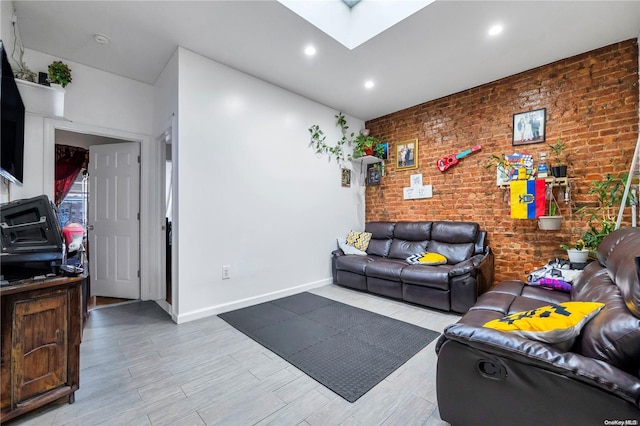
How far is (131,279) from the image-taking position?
347cm

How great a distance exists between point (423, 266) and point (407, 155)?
6.21 ft

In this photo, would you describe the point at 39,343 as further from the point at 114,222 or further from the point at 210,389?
the point at 114,222

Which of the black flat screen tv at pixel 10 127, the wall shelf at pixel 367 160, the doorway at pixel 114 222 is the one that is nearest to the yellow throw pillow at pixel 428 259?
the wall shelf at pixel 367 160

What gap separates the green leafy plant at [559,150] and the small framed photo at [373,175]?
231 cm

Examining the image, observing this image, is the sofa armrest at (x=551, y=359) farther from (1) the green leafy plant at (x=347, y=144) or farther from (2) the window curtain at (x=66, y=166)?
(2) the window curtain at (x=66, y=166)

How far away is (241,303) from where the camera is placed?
3164 mm

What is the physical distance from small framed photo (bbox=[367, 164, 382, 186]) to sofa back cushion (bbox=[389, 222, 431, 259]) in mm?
955

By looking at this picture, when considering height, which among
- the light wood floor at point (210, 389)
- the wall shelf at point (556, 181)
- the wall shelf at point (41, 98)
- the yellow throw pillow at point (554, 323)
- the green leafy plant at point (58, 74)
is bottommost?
the light wood floor at point (210, 389)

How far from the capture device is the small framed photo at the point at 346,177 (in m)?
4.51

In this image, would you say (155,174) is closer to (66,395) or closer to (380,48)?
(66,395)

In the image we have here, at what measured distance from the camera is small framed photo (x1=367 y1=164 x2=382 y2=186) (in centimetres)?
474

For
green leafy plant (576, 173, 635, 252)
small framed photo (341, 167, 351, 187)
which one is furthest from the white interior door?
green leafy plant (576, 173, 635, 252)

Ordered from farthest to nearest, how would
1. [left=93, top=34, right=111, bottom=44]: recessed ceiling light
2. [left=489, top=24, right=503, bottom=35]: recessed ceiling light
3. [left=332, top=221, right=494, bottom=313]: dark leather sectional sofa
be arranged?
[left=332, top=221, right=494, bottom=313]: dark leather sectional sofa < [left=93, top=34, right=111, bottom=44]: recessed ceiling light < [left=489, top=24, right=503, bottom=35]: recessed ceiling light

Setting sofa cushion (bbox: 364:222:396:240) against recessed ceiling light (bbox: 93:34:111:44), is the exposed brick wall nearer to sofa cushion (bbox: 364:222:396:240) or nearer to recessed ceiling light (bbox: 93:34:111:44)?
sofa cushion (bbox: 364:222:396:240)
